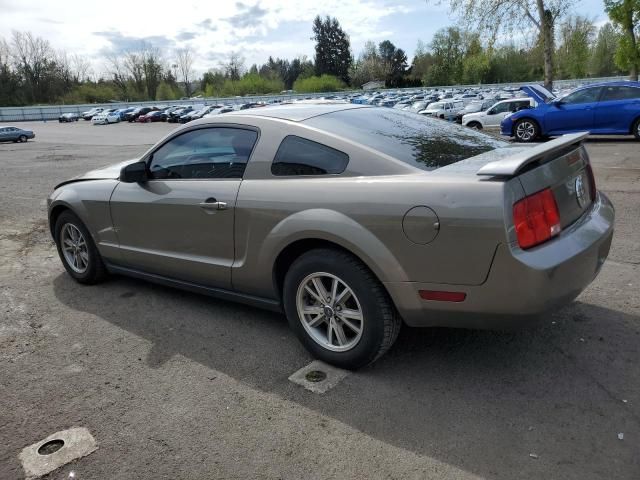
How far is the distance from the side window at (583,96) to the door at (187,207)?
12.5m

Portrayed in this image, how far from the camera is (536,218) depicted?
2703 millimetres

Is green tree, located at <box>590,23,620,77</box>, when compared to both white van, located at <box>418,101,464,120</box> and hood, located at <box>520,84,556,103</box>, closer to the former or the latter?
A: white van, located at <box>418,101,464,120</box>

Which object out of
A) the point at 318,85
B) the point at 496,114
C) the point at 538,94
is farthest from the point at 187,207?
the point at 318,85

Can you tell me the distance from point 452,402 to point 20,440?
7.40 ft

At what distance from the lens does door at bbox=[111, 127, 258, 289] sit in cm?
365

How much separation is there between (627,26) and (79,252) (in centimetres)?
2533

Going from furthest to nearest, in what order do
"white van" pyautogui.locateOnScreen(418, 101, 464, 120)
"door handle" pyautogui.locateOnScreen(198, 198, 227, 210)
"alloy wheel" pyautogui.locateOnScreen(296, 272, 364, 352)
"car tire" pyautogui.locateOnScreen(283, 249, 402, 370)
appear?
"white van" pyautogui.locateOnScreen(418, 101, 464, 120)
"door handle" pyautogui.locateOnScreen(198, 198, 227, 210)
"alloy wheel" pyautogui.locateOnScreen(296, 272, 364, 352)
"car tire" pyautogui.locateOnScreen(283, 249, 402, 370)

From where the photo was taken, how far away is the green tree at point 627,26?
2219 centimetres

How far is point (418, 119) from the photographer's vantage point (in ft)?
13.5

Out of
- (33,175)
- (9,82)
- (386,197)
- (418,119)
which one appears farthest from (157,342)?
(9,82)

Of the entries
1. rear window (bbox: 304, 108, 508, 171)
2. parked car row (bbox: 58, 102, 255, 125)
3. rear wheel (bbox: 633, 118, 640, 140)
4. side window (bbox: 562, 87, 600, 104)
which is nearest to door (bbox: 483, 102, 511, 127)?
side window (bbox: 562, 87, 600, 104)

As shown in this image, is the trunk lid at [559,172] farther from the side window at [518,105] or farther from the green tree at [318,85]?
the green tree at [318,85]

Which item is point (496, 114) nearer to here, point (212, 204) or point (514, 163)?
point (212, 204)

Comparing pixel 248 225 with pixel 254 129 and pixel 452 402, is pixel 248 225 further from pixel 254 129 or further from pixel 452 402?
pixel 452 402
